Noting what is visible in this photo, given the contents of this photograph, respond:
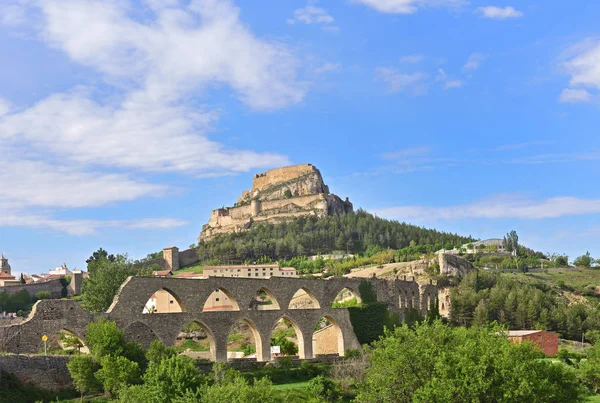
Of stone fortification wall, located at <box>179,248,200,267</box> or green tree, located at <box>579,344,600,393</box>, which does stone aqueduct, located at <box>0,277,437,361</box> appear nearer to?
green tree, located at <box>579,344,600,393</box>

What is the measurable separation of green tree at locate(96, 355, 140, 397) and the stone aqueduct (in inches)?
160

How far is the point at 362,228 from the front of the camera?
113 m

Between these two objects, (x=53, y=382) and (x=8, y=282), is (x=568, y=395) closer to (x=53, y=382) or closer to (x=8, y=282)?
(x=53, y=382)

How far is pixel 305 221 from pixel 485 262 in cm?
3791

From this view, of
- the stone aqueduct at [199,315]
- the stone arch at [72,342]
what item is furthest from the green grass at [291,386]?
the stone arch at [72,342]

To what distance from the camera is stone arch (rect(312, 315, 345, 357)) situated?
44.9 meters

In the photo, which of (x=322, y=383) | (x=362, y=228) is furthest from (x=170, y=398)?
(x=362, y=228)

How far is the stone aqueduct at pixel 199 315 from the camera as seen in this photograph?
31.5 metres

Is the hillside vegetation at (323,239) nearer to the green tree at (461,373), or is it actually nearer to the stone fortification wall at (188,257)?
the stone fortification wall at (188,257)

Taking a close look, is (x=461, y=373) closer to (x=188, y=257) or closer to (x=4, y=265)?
(x=188, y=257)

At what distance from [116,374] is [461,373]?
13.8 m

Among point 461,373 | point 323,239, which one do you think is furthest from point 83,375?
point 323,239

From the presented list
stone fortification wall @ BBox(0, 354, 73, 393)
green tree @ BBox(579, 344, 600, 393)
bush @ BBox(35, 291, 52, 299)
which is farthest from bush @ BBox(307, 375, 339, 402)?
bush @ BBox(35, 291, 52, 299)

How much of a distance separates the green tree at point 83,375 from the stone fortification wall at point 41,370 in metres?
0.63
